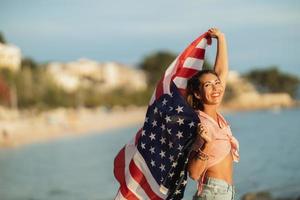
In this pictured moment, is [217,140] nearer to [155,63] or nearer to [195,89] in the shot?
[195,89]

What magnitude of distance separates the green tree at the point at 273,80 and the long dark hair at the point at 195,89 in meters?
128

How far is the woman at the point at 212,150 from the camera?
3275mm

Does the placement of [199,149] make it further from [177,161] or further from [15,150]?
[15,150]

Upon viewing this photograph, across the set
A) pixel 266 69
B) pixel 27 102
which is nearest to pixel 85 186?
pixel 27 102

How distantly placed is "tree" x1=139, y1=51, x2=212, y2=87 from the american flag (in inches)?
3585

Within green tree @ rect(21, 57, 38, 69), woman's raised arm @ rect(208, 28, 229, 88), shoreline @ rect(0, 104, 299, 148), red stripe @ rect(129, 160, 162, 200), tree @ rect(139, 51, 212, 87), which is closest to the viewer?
woman's raised arm @ rect(208, 28, 229, 88)

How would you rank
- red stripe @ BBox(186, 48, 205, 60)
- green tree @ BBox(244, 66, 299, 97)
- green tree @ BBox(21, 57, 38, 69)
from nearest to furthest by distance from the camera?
red stripe @ BBox(186, 48, 205, 60) < green tree @ BBox(21, 57, 38, 69) < green tree @ BBox(244, 66, 299, 97)

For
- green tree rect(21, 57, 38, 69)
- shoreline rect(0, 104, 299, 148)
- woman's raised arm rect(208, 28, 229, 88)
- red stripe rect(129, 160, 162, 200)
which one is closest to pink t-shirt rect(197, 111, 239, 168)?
woman's raised arm rect(208, 28, 229, 88)

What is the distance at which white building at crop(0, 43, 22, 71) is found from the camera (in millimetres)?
53750

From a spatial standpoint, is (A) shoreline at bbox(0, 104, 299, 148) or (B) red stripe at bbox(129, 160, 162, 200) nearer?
(B) red stripe at bbox(129, 160, 162, 200)

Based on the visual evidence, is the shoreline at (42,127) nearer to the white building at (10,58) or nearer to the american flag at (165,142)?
the white building at (10,58)

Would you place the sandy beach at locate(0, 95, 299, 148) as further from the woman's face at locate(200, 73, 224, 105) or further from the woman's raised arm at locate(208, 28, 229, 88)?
the woman's face at locate(200, 73, 224, 105)

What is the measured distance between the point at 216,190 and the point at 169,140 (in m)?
0.50

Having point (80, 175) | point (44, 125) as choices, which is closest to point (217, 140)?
point (80, 175)
